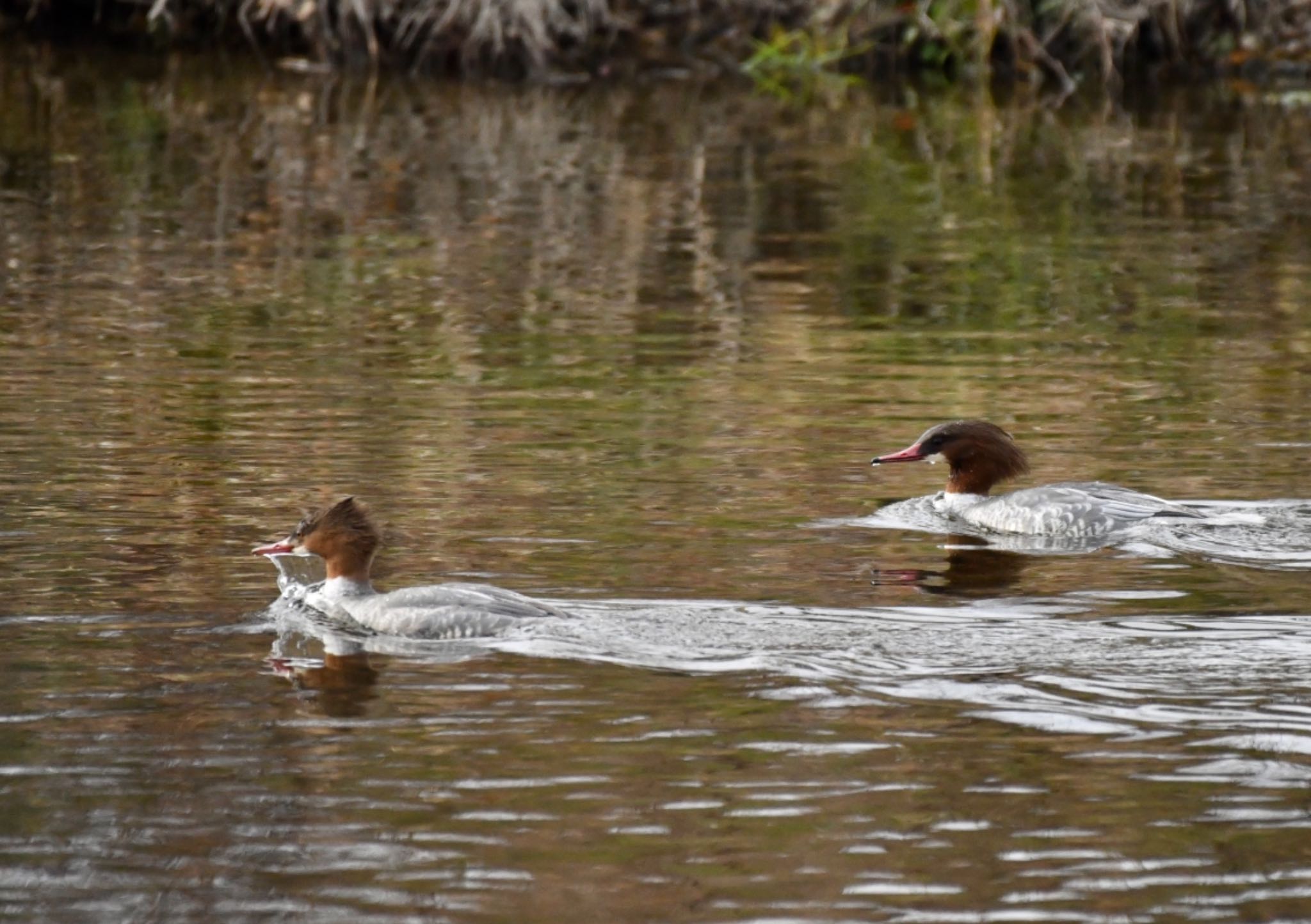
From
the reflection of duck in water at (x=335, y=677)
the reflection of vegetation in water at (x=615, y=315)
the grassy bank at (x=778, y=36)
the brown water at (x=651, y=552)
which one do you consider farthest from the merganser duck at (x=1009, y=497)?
the grassy bank at (x=778, y=36)

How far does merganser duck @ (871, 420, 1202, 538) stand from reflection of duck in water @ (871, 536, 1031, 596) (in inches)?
9.2

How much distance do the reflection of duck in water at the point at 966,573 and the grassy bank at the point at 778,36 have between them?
17.4 meters

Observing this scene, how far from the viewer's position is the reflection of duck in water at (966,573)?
8648mm

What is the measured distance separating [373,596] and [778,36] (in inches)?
815

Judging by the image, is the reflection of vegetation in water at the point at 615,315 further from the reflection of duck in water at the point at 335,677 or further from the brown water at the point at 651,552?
the reflection of duck in water at the point at 335,677

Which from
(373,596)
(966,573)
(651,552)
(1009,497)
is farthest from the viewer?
(1009,497)

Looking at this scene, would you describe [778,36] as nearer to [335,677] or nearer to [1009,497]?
[1009,497]

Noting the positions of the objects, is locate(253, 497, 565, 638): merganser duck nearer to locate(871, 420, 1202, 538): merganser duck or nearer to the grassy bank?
locate(871, 420, 1202, 538): merganser duck

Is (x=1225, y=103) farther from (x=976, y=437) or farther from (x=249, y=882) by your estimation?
(x=249, y=882)

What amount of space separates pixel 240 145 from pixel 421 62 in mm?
6759

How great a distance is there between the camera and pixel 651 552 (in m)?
8.82

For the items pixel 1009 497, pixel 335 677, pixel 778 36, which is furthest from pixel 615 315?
pixel 778 36

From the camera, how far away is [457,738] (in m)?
6.67

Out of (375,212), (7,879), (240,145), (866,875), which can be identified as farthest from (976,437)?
(240,145)
